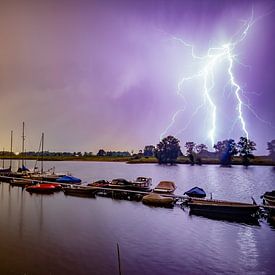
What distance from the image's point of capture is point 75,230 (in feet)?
75.8

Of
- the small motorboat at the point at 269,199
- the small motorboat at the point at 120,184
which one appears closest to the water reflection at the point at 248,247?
the small motorboat at the point at 269,199

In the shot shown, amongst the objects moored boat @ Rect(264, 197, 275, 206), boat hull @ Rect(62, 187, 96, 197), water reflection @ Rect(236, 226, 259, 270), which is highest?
moored boat @ Rect(264, 197, 275, 206)

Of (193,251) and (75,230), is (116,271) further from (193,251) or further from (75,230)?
(75,230)

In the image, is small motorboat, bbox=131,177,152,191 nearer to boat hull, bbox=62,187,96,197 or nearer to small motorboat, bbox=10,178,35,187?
boat hull, bbox=62,187,96,197

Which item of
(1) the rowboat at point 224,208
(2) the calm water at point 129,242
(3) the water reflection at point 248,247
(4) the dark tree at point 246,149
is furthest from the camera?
(4) the dark tree at point 246,149

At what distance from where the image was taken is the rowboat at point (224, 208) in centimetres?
2842

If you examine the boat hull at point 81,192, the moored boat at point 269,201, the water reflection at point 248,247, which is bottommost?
the water reflection at point 248,247

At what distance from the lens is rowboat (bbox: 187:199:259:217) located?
28.4 metres

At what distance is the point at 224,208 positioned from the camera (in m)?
29.5

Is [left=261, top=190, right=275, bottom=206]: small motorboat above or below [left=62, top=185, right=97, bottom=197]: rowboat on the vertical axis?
above

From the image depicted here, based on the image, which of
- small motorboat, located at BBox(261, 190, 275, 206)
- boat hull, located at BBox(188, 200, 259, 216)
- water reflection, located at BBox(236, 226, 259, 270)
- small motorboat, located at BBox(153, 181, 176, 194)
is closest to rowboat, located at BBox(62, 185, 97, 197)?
small motorboat, located at BBox(153, 181, 176, 194)

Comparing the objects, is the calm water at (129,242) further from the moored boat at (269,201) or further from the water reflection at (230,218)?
the moored boat at (269,201)

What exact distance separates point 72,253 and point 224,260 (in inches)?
333

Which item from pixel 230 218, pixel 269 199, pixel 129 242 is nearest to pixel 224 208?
pixel 230 218
